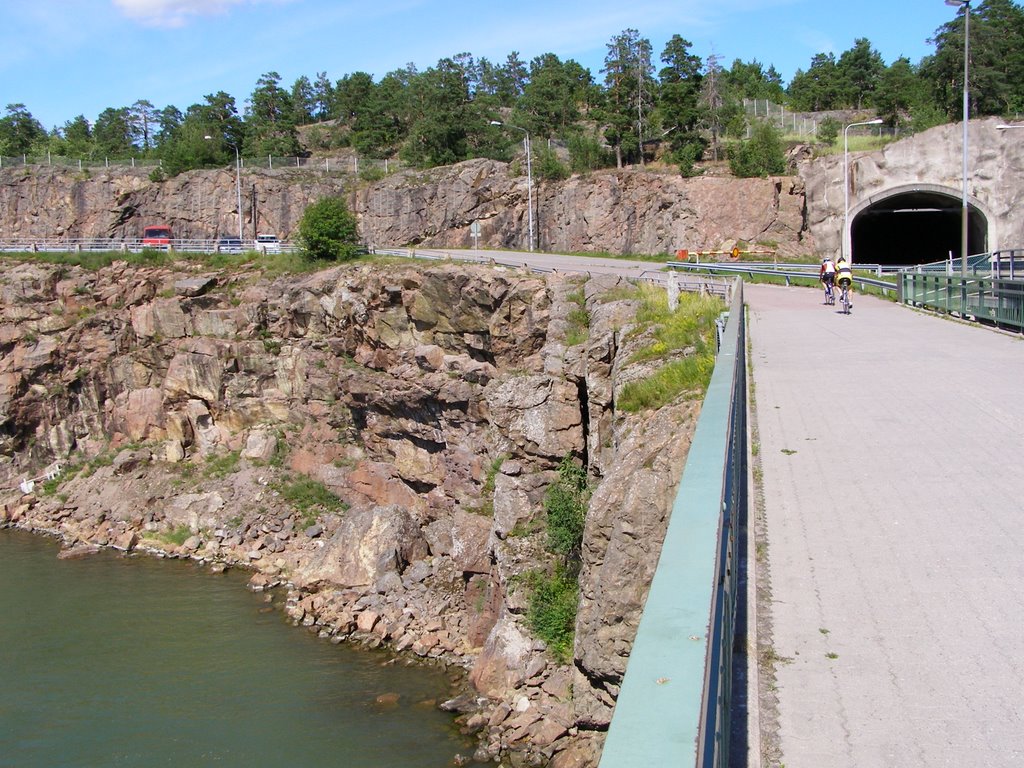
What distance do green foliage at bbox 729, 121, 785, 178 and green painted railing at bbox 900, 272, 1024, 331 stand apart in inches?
1047

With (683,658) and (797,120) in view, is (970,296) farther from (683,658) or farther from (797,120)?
(797,120)

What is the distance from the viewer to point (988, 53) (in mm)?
60875

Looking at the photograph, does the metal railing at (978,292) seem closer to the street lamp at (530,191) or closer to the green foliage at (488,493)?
the green foliage at (488,493)

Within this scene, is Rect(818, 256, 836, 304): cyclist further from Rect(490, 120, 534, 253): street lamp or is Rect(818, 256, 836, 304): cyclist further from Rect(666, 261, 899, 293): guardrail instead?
Rect(490, 120, 534, 253): street lamp

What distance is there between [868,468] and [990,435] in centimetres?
A: 187

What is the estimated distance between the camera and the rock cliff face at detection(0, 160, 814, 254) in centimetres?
5162

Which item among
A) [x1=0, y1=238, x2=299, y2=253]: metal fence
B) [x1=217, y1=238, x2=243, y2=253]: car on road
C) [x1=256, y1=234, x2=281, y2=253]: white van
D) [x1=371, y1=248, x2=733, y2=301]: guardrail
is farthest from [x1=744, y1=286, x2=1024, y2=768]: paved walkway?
[x1=217, y1=238, x2=243, y2=253]: car on road

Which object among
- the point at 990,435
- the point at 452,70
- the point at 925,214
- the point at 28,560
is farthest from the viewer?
the point at 452,70

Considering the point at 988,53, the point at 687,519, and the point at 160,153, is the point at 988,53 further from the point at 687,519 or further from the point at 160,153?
the point at 687,519

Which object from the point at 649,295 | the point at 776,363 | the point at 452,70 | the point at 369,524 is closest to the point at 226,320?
the point at 369,524

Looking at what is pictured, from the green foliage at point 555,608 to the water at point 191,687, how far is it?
3.07m

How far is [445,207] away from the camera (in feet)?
189

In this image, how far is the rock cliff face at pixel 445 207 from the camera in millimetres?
51625

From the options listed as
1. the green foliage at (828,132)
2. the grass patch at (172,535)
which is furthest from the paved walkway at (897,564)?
the green foliage at (828,132)
